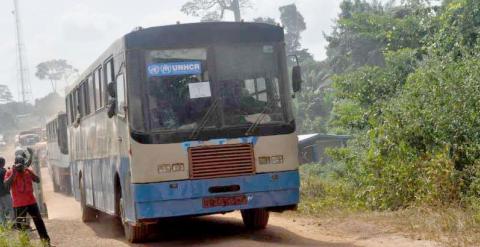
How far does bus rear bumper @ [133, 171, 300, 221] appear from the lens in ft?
31.3

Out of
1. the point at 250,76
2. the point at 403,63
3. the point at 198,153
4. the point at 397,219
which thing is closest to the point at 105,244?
the point at 198,153

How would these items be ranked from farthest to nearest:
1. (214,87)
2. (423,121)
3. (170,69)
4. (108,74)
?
(423,121), (108,74), (214,87), (170,69)

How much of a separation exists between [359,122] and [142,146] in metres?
8.89

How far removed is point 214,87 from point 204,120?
49 centimetres

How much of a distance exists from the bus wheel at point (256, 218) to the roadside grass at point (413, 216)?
1.72m

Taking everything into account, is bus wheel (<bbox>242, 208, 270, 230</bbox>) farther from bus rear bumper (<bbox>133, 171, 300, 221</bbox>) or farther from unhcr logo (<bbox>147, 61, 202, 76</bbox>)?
unhcr logo (<bbox>147, 61, 202, 76</bbox>)

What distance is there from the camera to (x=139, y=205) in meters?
9.56

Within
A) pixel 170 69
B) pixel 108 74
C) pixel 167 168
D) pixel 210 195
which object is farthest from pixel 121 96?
pixel 210 195

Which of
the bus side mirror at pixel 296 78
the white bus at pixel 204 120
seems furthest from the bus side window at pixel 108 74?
the bus side mirror at pixel 296 78

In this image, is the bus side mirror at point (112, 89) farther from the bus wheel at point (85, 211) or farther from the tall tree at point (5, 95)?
the tall tree at point (5, 95)

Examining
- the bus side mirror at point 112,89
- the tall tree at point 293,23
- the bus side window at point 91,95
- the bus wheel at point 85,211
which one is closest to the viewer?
the bus side mirror at point 112,89

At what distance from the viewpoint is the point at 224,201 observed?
977 cm

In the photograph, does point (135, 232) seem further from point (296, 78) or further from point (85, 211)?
point (85, 211)

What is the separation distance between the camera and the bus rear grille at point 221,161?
965 centimetres
